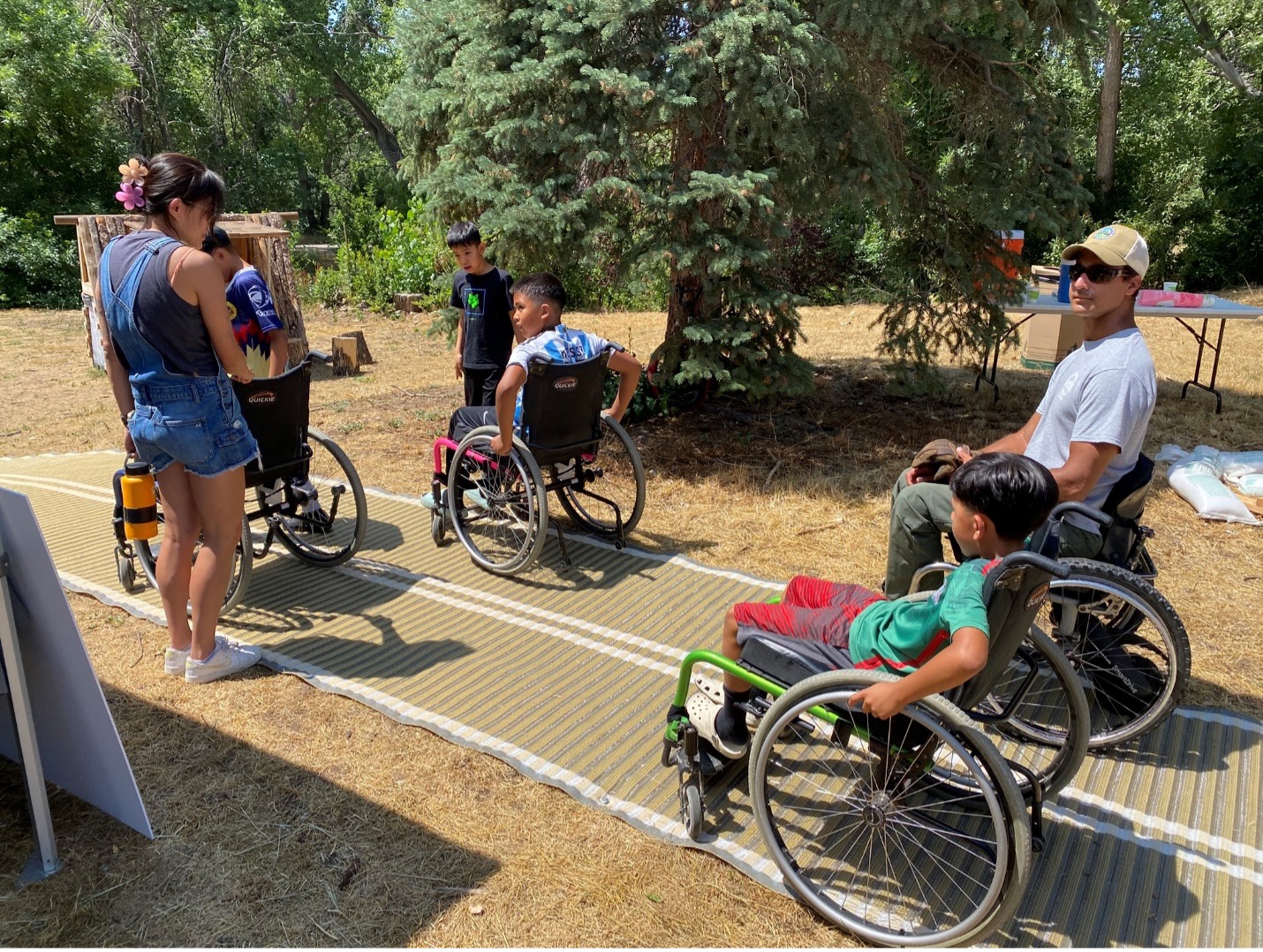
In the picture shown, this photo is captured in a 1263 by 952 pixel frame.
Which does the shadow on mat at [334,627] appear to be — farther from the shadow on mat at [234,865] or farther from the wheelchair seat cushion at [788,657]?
the wheelchair seat cushion at [788,657]

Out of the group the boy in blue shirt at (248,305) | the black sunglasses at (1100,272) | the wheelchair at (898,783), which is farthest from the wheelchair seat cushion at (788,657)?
the boy in blue shirt at (248,305)

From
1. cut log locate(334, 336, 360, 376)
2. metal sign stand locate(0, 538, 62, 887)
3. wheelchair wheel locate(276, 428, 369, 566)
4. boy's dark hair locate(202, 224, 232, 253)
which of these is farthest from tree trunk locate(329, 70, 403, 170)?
metal sign stand locate(0, 538, 62, 887)

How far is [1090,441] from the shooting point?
8.87 ft

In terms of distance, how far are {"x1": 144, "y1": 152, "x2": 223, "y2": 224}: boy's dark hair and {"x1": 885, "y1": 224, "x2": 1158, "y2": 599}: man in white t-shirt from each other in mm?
2410

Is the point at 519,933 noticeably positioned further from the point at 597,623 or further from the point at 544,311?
the point at 544,311

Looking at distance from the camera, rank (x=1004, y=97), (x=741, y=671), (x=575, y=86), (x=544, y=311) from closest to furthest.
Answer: (x=741, y=671)
(x=544, y=311)
(x=575, y=86)
(x=1004, y=97)

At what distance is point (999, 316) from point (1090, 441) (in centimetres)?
383

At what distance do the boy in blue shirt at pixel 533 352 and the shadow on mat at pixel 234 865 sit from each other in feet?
5.03

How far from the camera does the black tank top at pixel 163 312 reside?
8.81 feet

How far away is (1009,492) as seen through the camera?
6.66ft

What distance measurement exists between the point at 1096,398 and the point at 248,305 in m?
3.11

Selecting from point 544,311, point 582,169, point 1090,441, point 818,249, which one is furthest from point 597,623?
point 818,249

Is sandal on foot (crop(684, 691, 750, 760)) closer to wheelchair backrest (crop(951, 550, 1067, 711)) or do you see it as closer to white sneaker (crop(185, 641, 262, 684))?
wheelchair backrest (crop(951, 550, 1067, 711))

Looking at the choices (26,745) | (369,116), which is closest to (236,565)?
(26,745)
